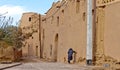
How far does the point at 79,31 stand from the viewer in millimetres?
27109

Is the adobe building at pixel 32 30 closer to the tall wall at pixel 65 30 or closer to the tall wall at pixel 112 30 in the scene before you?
the tall wall at pixel 65 30

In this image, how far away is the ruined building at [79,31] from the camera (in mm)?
20641

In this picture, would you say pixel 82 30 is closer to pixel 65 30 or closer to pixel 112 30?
pixel 112 30

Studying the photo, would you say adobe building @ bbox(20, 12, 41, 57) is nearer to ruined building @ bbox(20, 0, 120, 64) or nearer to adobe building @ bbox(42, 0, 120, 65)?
ruined building @ bbox(20, 0, 120, 64)

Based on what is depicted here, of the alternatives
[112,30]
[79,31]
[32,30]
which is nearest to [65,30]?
[79,31]

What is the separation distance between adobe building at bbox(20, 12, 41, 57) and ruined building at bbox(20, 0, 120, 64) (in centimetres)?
162

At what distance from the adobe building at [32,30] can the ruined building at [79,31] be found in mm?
1625

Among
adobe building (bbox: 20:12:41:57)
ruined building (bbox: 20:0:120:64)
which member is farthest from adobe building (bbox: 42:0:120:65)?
adobe building (bbox: 20:12:41:57)

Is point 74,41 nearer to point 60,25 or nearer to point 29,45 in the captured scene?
point 60,25

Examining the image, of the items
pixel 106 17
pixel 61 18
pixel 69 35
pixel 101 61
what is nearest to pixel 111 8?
pixel 106 17

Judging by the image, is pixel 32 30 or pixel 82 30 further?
pixel 32 30

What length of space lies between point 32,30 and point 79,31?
77.7 feet

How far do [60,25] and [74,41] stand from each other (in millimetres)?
7529

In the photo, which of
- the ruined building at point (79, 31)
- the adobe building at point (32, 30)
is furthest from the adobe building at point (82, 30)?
the adobe building at point (32, 30)
